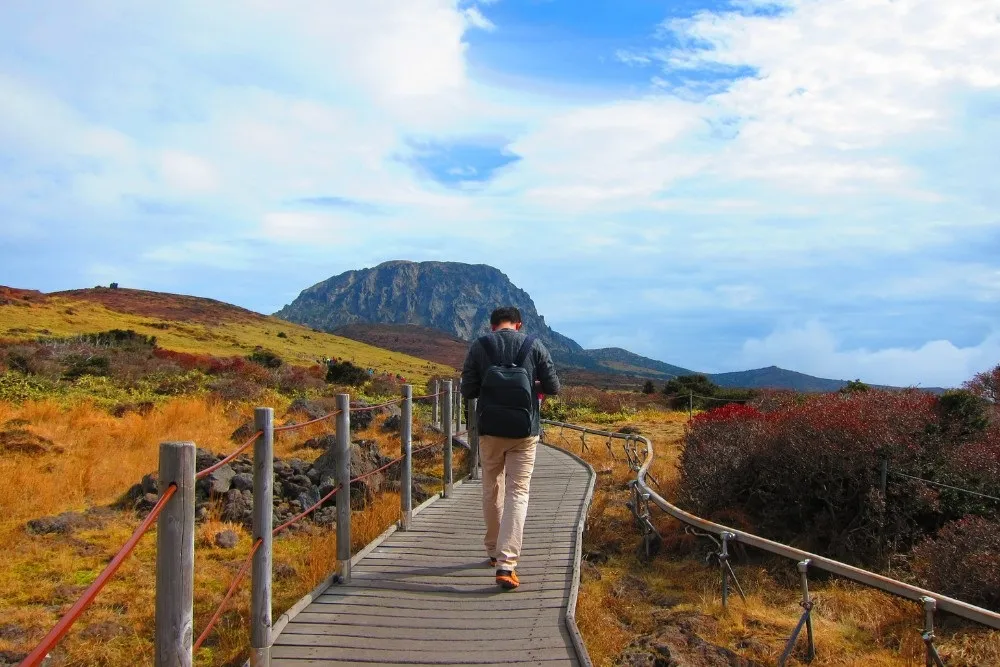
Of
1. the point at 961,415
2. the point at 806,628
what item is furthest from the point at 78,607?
the point at 961,415

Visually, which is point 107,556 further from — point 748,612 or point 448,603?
point 748,612

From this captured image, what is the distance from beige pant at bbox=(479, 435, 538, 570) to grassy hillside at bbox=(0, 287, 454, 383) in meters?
32.0

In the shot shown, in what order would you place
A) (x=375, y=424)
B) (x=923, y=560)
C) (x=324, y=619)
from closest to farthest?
1. (x=324, y=619)
2. (x=923, y=560)
3. (x=375, y=424)

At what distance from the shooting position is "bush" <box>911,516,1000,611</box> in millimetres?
5879

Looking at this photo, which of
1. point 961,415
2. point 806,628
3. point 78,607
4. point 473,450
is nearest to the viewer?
point 78,607

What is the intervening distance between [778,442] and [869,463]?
3.44 ft

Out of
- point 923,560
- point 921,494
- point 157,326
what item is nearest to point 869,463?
point 921,494

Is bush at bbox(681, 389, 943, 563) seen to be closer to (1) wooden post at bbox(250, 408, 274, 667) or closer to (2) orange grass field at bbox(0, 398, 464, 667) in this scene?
(2) orange grass field at bbox(0, 398, 464, 667)

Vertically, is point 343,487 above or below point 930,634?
above

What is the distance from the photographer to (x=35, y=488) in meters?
9.88

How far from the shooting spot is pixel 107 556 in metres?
7.66

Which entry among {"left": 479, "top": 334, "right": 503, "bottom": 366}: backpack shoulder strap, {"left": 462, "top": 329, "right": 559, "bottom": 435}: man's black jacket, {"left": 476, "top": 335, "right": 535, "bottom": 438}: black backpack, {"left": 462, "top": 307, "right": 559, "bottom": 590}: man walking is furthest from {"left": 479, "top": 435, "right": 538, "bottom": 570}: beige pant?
{"left": 479, "top": 334, "right": 503, "bottom": 366}: backpack shoulder strap

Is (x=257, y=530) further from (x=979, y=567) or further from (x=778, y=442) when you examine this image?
(x=778, y=442)

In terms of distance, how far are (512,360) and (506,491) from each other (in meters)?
0.98
